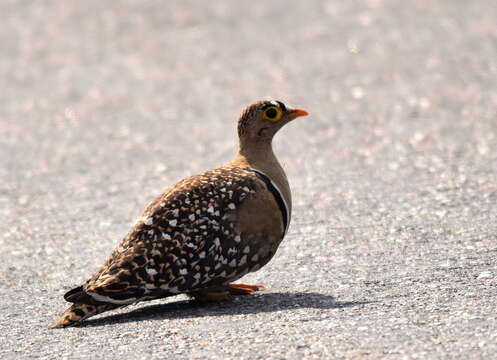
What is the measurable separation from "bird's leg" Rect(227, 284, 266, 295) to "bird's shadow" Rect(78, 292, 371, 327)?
→ 0.14ft

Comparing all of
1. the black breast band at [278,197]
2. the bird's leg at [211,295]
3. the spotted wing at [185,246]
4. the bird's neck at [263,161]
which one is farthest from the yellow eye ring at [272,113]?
the bird's leg at [211,295]

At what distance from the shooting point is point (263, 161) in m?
8.14

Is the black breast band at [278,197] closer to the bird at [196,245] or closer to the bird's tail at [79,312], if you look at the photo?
the bird at [196,245]

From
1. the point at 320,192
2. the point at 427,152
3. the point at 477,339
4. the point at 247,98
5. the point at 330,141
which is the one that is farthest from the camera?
the point at 247,98

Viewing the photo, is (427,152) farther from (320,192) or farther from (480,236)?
(480,236)

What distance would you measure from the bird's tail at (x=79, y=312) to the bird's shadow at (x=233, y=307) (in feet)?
0.42

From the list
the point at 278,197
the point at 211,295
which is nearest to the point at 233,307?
the point at 211,295

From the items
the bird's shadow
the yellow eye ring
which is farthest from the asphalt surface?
the yellow eye ring

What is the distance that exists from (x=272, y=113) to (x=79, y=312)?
238 cm

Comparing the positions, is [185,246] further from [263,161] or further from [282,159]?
[282,159]

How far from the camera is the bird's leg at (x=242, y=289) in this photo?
7.72 metres

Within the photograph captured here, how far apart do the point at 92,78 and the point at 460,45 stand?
22.1 feet

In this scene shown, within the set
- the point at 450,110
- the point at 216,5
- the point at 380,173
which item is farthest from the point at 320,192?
the point at 216,5

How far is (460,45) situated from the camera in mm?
18062
